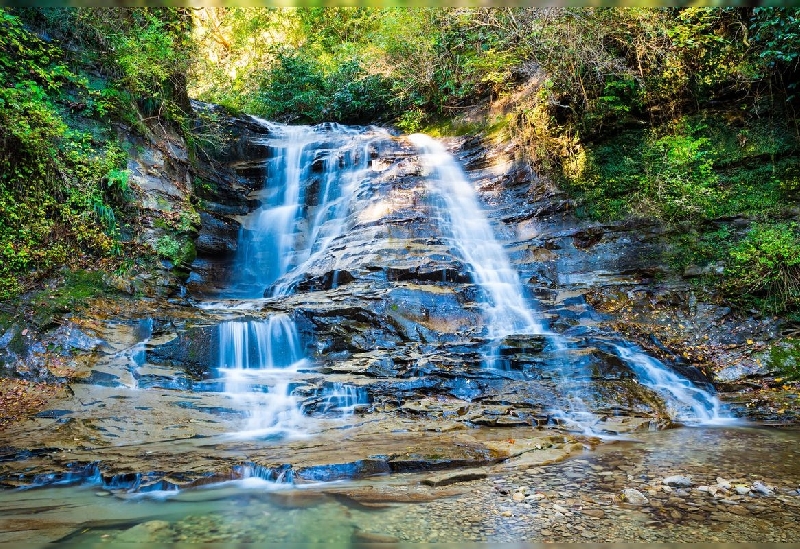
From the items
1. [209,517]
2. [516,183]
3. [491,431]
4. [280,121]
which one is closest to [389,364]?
[491,431]

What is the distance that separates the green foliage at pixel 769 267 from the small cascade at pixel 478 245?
360cm

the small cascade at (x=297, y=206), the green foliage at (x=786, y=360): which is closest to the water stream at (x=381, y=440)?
the small cascade at (x=297, y=206)

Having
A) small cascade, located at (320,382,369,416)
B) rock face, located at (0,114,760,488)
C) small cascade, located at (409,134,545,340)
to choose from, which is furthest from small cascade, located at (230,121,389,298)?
small cascade, located at (320,382,369,416)

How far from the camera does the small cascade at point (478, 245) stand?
30.3ft

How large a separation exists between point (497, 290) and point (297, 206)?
650cm

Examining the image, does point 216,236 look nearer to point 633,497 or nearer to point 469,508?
point 469,508

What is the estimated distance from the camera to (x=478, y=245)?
37.8 feet

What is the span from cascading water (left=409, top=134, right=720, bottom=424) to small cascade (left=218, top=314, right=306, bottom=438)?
312 centimetres

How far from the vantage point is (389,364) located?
24.0 feet

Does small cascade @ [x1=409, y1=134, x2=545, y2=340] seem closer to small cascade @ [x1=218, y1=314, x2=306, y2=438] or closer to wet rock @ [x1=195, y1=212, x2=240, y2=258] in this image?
small cascade @ [x1=218, y1=314, x2=306, y2=438]

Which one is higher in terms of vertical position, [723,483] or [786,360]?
[786,360]

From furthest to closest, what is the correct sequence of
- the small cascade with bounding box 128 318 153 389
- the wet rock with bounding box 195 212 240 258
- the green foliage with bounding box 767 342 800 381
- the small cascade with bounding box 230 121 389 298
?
the small cascade with bounding box 230 121 389 298 < the wet rock with bounding box 195 212 240 258 < the green foliage with bounding box 767 342 800 381 < the small cascade with bounding box 128 318 153 389

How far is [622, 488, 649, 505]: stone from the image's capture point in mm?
3391

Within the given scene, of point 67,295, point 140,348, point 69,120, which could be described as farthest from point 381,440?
point 69,120
